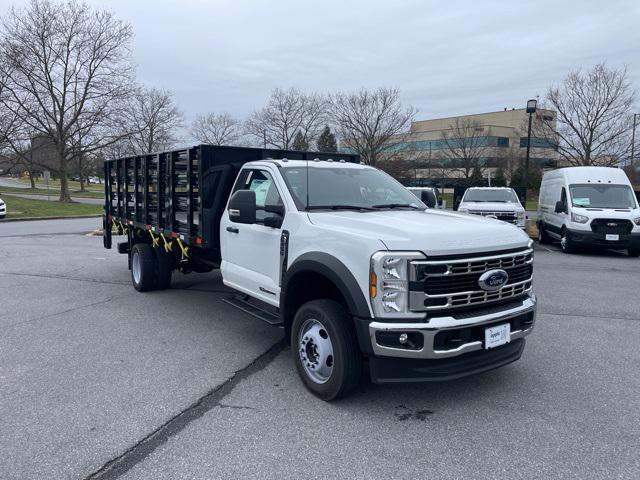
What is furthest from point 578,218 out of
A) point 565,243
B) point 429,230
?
point 429,230

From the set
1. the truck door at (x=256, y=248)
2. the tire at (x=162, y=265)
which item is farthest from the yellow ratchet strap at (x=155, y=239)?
the truck door at (x=256, y=248)

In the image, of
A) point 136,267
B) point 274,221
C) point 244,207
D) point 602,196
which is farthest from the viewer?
point 602,196

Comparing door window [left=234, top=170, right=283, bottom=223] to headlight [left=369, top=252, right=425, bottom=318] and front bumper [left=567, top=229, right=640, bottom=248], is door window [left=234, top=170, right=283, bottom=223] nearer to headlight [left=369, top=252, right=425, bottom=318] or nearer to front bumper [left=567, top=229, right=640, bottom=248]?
headlight [left=369, top=252, right=425, bottom=318]

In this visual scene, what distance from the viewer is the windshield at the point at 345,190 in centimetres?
501

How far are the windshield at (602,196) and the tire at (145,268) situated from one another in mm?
11367

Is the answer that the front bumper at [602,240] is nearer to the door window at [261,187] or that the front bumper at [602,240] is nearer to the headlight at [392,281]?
the door window at [261,187]

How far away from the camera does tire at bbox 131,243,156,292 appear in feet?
27.1

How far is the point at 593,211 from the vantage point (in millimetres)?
13242

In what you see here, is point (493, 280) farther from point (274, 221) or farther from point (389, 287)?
point (274, 221)

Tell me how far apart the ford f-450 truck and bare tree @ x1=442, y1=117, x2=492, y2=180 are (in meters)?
47.5

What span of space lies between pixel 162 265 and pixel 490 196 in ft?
37.1

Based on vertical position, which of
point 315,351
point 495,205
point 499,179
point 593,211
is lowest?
point 315,351

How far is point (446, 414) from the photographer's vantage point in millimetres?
3963

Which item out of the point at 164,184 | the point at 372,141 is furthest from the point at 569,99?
the point at 164,184
